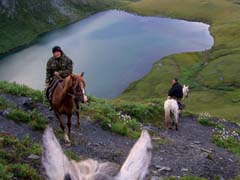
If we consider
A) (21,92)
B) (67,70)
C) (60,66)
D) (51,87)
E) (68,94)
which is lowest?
(21,92)

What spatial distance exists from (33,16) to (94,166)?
124489 mm

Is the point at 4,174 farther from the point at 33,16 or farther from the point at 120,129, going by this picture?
the point at 33,16

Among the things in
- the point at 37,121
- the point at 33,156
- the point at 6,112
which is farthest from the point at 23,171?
the point at 6,112

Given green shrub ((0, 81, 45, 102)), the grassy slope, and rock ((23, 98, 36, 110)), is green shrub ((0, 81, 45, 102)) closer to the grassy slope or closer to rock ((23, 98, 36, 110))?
rock ((23, 98, 36, 110))

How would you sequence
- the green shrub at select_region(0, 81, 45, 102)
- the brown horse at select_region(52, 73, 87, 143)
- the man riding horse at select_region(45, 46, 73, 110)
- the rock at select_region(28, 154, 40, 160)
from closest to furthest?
the rock at select_region(28, 154, 40, 160) → the brown horse at select_region(52, 73, 87, 143) → the man riding horse at select_region(45, 46, 73, 110) → the green shrub at select_region(0, 81, 45, 102)

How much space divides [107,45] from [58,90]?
3062 inches

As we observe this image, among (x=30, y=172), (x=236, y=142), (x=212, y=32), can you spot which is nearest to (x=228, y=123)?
(x=236, y=142)

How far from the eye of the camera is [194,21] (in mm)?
131500

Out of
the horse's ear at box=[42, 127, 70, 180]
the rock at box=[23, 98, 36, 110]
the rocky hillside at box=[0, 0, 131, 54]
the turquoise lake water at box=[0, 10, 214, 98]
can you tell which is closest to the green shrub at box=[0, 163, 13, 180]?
the horse's ear at box=[42, 127, 70, 180]

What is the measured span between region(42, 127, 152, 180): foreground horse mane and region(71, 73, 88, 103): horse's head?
10498mm

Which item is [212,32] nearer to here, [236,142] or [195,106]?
[195,106]

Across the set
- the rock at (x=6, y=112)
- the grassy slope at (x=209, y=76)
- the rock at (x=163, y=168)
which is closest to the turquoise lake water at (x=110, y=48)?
the grassy slope at (x=209, y=76)

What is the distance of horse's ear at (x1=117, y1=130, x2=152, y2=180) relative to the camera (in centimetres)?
A: 222

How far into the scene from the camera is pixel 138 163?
230 cm
